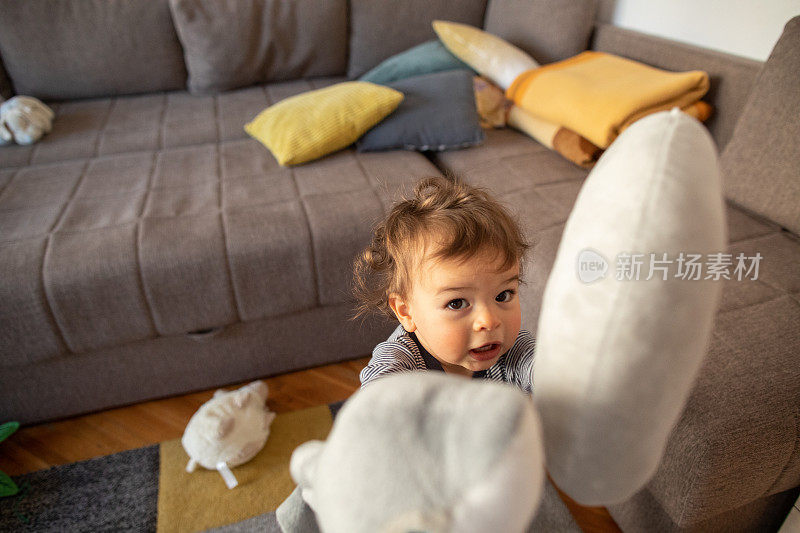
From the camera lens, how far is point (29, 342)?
1.16 metres

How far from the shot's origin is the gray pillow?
Answer: 1591 millimetres

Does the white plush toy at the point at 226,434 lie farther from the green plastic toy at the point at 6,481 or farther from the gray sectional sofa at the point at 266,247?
the green plastic toy at the point at 6,481

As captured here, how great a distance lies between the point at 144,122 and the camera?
1822 millimetres

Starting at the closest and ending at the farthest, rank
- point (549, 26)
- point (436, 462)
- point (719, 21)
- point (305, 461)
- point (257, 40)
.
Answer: point (436, 462), point (305, 461), point (719, 21), point (549, 26), point (257, 40)

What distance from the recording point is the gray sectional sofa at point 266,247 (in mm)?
819

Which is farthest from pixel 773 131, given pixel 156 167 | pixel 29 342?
pixel 29 342

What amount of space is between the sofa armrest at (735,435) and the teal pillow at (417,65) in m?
1.41

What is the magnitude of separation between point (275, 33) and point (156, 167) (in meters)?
0.87

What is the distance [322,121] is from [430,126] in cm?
35

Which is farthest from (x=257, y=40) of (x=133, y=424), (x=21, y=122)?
(x=133, y=424)

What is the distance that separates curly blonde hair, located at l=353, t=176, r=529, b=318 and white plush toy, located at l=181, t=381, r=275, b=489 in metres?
0.61

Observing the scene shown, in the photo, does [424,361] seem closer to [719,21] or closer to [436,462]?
[436,462]

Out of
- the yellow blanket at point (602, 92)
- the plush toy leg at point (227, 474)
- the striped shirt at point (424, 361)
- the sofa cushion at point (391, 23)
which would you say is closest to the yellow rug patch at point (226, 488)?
the plush toy leg at point (227, 474)

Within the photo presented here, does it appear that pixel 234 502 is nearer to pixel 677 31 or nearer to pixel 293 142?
pixel 293 142
